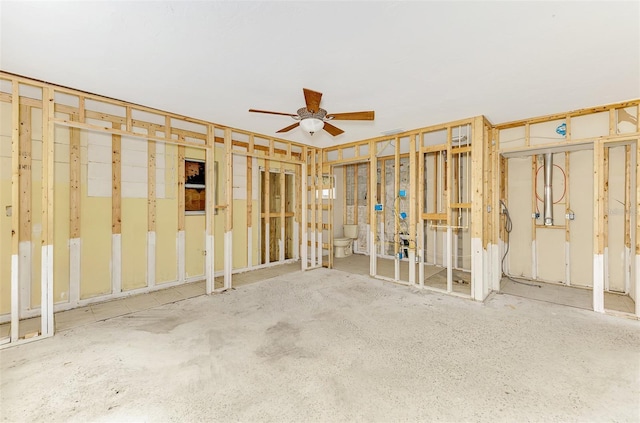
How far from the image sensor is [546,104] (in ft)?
11.7

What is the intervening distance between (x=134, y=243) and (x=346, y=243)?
4837 millimetres

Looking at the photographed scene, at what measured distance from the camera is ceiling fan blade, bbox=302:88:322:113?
2.51 m

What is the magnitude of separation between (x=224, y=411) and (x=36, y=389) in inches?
61.4

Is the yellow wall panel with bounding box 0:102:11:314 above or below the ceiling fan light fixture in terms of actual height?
below

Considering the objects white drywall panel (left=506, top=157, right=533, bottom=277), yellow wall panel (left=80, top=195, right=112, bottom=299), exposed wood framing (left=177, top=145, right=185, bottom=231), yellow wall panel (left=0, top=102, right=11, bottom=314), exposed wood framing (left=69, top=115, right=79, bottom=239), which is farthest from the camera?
white drywall panel (left=506, top=157, right=533, bottom=277)

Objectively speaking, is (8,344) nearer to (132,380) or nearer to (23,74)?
(132,380)

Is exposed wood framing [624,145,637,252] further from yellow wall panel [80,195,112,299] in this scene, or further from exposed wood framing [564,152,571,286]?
yellow wall panel [80,195,112,299]

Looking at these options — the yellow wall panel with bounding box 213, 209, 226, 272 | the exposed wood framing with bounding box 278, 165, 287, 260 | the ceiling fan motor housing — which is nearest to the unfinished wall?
the ceiling fan motor housing

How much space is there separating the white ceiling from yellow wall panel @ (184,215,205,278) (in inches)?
86.2

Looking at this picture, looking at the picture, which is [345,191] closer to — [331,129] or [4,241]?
[331,129]

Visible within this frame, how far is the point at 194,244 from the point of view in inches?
199

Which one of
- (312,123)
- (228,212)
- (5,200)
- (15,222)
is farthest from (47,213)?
(312,123)

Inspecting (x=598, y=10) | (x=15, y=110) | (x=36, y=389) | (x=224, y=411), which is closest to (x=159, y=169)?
(x=15, y=110)

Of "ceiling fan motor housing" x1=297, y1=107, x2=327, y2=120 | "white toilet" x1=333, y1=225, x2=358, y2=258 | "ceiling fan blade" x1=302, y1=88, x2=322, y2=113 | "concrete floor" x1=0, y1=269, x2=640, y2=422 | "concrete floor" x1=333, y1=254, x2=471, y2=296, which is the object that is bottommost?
"concrete floor" x1=0, y1=269, x2=640, y2=422
